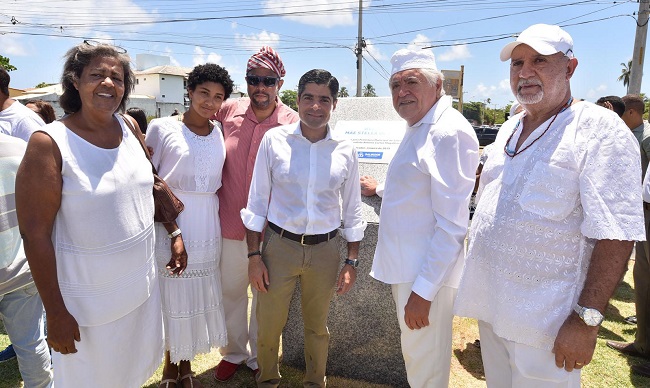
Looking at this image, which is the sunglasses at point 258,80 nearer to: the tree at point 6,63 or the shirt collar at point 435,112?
the shirt collar at point 435,112

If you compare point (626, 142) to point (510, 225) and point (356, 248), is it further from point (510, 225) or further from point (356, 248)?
point (356, 248)

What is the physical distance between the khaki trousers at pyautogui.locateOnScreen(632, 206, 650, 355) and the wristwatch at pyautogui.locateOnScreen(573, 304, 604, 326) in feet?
8.57

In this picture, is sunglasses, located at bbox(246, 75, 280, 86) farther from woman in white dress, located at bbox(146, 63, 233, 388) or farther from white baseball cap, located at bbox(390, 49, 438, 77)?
white baseball cap, located at bbox(390, 49, 438, 77)

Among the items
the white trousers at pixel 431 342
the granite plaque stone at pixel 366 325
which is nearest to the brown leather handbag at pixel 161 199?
the granite plaque stone at pixel 366 325

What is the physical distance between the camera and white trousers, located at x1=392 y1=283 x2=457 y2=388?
7.06 feet

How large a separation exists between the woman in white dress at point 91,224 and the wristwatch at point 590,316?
200 cm

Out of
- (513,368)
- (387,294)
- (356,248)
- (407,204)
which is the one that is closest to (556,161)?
(407,204)

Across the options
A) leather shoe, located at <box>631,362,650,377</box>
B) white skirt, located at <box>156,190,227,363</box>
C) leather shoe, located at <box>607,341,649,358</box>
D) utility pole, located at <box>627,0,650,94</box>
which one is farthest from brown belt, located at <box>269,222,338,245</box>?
utility pole, located at <box>627,0,650,94</box>

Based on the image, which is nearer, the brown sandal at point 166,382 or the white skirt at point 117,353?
the white skirt at point 117,353

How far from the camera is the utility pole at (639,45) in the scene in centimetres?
888

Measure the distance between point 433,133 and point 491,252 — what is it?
25.3 inches

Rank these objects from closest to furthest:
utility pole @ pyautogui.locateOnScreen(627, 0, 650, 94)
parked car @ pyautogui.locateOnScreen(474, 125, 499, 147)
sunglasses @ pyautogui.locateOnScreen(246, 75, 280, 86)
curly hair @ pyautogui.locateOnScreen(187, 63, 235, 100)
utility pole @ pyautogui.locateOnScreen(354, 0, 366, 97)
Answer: curly hair @ pyautogui.locateOnScreen(187, 63, 235, 100) < sunglasses @ pyautogui.locateOnScreen(246, 75, 280, 86) < utility pole @ pyautogui.locateOnScreen(627, 0, 650, 94) < utility pole @ pyautogui.locateOnScreen(354, 0, 366, 97) < parked car @ pyautogui.locateOnScreen(474, 125, 499, 147)

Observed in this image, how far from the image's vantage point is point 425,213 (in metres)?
2.10

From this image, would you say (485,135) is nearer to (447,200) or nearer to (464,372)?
(464,372)
